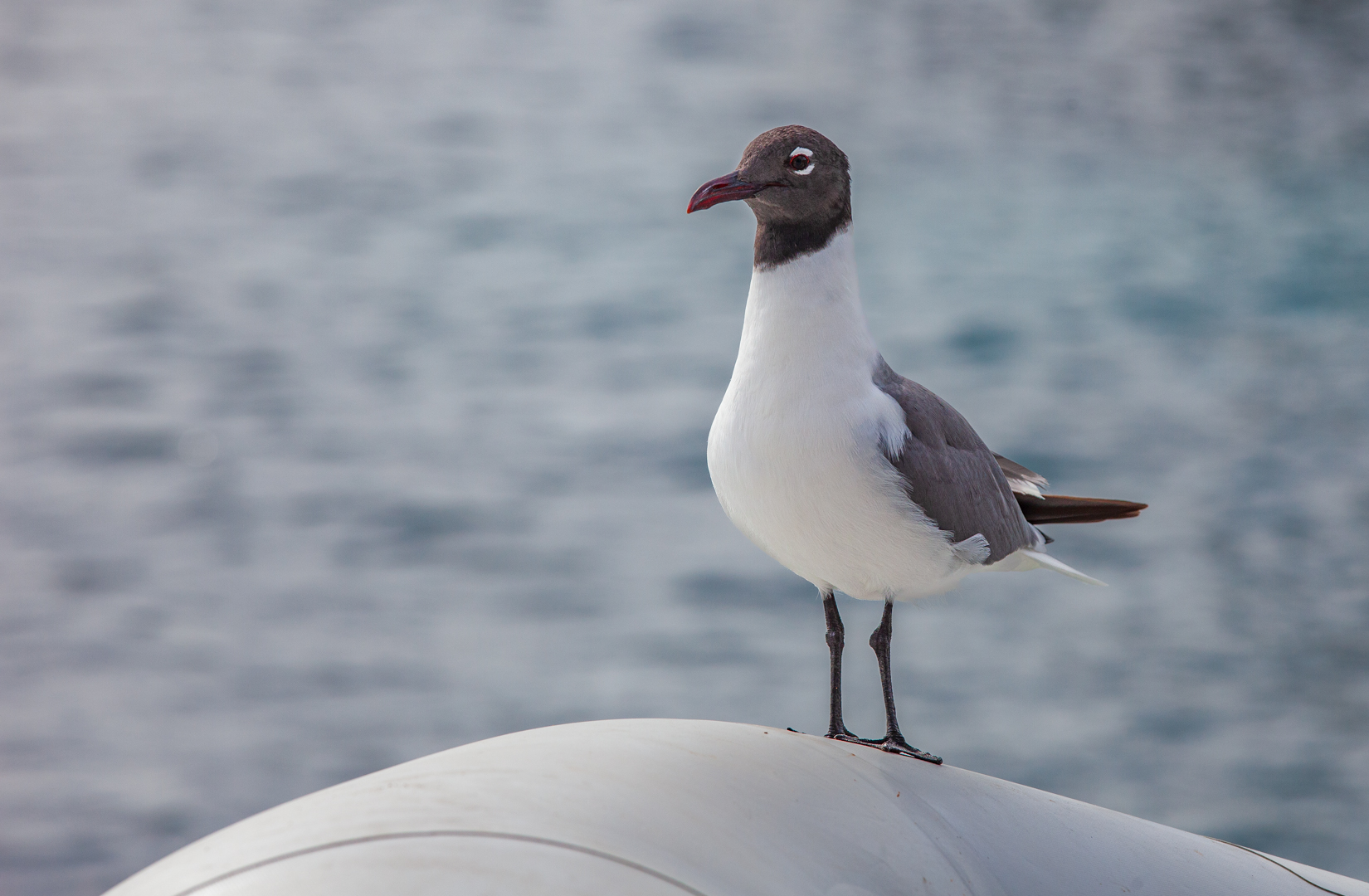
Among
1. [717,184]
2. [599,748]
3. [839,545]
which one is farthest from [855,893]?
[717,184]

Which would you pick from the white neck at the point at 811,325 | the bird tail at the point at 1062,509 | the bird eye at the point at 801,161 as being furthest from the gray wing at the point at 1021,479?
the bird eye at the point at 801,161

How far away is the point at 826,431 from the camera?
1592mm

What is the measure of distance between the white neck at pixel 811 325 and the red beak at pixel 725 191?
5.1 inches

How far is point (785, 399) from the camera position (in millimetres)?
1621

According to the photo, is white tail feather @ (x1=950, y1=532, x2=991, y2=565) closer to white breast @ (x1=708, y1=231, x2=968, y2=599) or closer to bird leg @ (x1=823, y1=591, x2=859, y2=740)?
white breast @ (x1=708, y1=231, x2=968, y2=599)

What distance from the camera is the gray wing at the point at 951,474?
5.49 ft

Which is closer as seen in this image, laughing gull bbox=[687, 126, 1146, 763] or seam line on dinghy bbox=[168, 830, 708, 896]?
seam line on dinghy bbox=[168, 830, 708, 896]

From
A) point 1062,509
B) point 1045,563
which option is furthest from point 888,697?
point 1062,509

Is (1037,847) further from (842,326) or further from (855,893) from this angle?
(842,326)

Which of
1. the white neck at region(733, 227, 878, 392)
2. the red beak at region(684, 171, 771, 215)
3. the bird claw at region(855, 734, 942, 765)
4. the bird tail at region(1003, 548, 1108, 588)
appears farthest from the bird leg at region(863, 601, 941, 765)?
the red beak at region(684, 171, 771, 215)

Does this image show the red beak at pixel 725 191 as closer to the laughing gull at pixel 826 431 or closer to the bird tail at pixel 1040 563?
the laughing gull at pixel 826 431

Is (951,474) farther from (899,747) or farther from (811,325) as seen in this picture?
(899,747)

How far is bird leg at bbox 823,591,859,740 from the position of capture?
1.79 m

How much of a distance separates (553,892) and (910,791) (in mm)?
647
